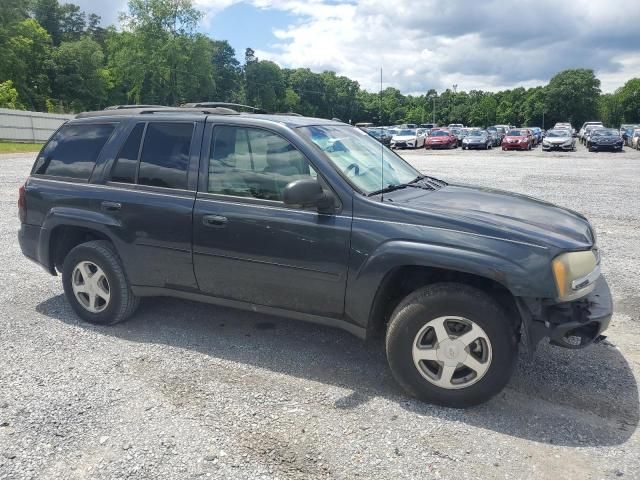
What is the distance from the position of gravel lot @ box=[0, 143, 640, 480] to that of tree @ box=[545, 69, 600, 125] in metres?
113

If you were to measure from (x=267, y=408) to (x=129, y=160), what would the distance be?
8.05 ft

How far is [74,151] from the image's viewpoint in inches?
192

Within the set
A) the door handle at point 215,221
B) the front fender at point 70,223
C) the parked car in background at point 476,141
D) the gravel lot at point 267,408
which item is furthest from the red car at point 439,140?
the door handle at point 215,221

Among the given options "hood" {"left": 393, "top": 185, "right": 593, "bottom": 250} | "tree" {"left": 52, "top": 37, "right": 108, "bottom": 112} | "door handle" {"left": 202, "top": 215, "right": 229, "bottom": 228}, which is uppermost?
"tree" {"left": 52, "top": 37, "right": 108, "bottom": 112}

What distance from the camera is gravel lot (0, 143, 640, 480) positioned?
9.51 feet

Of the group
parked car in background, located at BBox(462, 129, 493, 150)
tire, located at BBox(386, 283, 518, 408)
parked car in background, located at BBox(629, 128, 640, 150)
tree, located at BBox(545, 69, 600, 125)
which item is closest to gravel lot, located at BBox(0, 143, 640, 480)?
tire, located at BBox(386, 283, 518, 408)

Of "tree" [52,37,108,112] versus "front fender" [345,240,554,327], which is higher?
"tree" [52,37,108,112]

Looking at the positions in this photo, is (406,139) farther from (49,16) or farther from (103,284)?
(49,16)

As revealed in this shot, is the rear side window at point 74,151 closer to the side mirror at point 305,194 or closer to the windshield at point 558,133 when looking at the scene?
the side mirror at point 305,194

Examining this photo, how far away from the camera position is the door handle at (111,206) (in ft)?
14.6

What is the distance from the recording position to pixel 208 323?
4.88 metres

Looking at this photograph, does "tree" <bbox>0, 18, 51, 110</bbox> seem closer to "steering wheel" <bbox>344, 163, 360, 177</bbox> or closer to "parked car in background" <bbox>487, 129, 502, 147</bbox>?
"parked car in background" <bbox>487, 129, 502, 147</bbox>

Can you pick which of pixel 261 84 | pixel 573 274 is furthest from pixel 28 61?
pixel 573 274

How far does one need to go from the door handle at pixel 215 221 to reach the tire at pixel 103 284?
106cm
